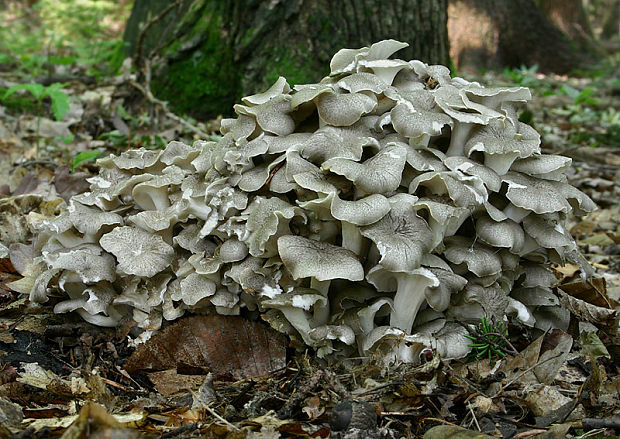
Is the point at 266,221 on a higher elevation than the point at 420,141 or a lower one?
lower

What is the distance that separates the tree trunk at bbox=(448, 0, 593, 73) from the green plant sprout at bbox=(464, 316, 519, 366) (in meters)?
11.7

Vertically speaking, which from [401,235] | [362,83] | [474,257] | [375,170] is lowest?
[474,257]

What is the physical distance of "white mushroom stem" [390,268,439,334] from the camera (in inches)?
120

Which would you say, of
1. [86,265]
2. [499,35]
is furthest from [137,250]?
[499,35]

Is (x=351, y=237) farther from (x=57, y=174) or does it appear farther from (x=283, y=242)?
(x=57, y=174)

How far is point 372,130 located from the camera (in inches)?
141

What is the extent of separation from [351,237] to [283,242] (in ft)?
1.45

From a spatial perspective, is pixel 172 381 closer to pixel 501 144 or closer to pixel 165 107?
pixel 501 144

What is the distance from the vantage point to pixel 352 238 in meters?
3.23

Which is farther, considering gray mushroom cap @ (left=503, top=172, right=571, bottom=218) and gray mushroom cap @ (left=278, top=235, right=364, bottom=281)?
gray mushroom cap @ (left=503, top=172, right=571, bottom=218)

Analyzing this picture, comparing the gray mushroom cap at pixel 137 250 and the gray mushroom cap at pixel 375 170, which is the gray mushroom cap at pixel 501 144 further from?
the gray mushroom cap at pixel 137 250

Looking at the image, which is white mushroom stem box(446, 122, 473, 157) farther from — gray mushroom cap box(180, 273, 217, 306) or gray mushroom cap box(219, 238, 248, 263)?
gray mushroom cap box(180, 273, 217, 306)

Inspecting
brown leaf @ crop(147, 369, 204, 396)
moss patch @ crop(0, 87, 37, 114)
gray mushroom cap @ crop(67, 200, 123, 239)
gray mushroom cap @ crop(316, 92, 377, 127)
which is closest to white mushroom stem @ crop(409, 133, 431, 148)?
gray mushroom cap @ crop(316, 92, 377, 127)

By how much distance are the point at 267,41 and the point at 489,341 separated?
416cm
